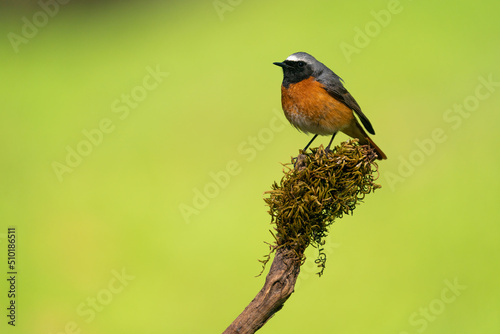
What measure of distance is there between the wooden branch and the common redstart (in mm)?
1251

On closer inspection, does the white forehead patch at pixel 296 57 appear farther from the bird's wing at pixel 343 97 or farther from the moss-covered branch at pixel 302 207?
the moss-covered branch at pixel 302 207

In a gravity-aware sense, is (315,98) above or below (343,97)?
below

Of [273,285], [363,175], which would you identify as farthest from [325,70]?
[273,285]

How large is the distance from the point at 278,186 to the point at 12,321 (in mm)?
2538

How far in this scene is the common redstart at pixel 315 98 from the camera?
3.40 m

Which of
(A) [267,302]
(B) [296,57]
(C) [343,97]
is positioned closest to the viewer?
(A) [267,302]

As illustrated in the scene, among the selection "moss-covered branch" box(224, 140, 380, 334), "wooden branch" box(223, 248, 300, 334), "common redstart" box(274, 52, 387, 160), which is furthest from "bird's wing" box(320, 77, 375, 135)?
"wooden branch" box(223, 248, 300, 334)

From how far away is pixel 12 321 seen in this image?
13.0ft

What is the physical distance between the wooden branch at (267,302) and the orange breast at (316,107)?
124cm

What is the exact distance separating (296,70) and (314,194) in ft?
3.86

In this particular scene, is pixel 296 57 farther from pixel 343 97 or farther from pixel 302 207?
pixel 302 207

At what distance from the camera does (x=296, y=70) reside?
341 centimetres

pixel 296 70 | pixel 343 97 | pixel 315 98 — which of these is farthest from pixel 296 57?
Answer: pixel 343 97

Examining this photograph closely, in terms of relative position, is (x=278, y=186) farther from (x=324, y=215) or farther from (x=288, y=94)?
(x=288, y=94)
